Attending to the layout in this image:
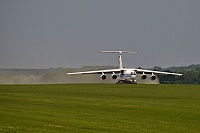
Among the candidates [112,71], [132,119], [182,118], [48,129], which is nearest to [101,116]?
[132,119]

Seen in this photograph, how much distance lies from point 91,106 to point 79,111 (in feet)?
13.5

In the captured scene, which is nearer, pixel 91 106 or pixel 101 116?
pixel 101 116

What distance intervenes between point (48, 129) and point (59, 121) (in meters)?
3.17

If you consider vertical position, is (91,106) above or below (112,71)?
below

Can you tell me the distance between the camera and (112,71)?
10231 cm

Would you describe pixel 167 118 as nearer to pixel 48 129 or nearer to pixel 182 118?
pixel 182 118

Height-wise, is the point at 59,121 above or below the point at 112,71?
below

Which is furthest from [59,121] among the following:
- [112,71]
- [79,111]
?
[112,71]

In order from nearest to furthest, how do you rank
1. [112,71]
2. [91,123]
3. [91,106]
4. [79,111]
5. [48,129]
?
[48,129] → [91,123] → [79,111] → [91,106] → [112,71]

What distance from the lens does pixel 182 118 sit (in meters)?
33.2

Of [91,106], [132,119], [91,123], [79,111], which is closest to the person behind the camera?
[91,123]

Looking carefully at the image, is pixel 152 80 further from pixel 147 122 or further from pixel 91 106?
pixel 147 122

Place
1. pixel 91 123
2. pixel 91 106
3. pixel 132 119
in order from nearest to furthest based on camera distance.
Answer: pixel 91 123 < pixel 132 119 < pixel 91 106

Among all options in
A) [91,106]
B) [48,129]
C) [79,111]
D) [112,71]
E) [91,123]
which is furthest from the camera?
[112,71]
